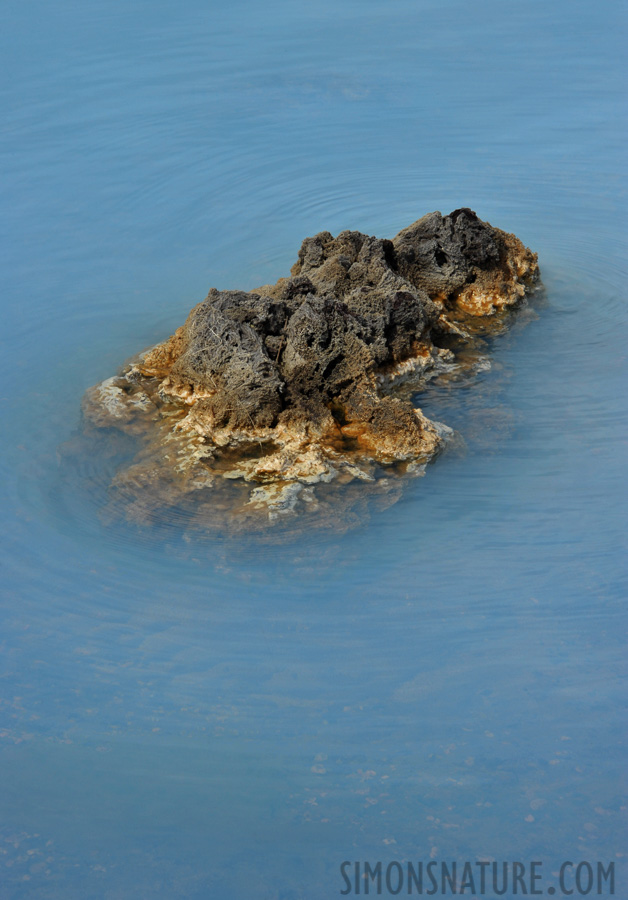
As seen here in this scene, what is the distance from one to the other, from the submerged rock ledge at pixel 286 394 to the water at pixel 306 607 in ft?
0.65

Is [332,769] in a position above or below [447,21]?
below

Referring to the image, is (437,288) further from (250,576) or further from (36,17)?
(36,17)

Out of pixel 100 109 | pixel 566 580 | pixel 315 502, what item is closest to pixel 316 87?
pixel 100 109

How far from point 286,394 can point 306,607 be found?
109cm

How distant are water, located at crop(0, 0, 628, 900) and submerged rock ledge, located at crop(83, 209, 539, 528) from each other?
0.20 m

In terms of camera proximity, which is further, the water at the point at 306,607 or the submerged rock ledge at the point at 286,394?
the submerged rock ledge at the point at 286,394

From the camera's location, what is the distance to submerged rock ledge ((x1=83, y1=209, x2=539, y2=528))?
3459mm

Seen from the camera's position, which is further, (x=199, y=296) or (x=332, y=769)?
(x=199, y=296)

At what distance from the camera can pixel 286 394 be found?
12.2 feet

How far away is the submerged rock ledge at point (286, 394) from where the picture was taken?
3.46 metres

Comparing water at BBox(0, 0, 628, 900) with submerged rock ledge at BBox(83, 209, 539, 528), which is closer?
water at BBox(0, 0, 628, 900)

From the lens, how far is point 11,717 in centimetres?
265

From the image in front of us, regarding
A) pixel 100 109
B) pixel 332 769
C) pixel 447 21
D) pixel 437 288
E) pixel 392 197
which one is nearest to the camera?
pixel 332 769

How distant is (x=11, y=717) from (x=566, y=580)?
188cm
